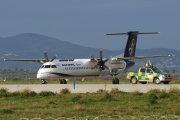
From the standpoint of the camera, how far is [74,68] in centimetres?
6888

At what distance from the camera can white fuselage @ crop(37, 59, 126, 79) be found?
66188mm

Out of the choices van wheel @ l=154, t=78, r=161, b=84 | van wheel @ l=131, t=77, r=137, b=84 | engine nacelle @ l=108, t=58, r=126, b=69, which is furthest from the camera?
engine nacelle @ l=108, t=58, r=126, b=69

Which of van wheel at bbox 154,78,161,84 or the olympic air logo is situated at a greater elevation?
the olympic air logo

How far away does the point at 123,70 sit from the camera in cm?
7081

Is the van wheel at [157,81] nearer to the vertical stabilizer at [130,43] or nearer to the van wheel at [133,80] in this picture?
the van wheel at [133,80]

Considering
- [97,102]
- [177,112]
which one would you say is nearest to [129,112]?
[177,112]

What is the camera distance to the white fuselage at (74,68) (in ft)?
217

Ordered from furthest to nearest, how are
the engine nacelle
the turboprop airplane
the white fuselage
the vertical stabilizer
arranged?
the vertical stabilizer, the engine nacelle, the turboprop airplane, the white fuselage

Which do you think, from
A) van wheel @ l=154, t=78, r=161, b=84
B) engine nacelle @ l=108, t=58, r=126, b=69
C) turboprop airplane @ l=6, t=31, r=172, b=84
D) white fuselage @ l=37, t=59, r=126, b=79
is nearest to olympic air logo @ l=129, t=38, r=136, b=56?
turboprop airplane @ l=6, t=31, r=172, b=84

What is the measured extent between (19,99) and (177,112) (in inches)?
481

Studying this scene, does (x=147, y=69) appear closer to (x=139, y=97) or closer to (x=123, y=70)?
(x=123, y=70)

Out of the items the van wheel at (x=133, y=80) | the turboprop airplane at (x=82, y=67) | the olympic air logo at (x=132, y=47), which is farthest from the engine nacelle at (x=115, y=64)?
the olympic air logo at (x=132, y=47)

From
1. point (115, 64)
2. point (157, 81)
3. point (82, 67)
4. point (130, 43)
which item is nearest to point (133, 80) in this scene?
point (157, 81)

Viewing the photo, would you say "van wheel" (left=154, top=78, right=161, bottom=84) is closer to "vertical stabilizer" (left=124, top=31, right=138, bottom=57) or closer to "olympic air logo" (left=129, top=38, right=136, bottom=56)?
"vertical stabilizer" (left=124, top=31, right=138, bottom=57)
